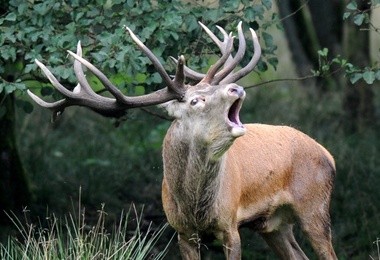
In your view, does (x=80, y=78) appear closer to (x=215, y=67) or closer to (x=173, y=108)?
(x=173, y=108)

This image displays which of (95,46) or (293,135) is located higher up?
(95,46)

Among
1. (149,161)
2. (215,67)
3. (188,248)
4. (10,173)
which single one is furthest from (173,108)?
(149,161)

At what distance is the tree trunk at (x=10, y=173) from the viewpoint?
1007cm

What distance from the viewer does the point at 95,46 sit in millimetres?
8398

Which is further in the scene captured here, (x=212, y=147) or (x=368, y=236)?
(x=368, y=236)

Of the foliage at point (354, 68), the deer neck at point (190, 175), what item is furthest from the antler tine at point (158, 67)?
the foliage at point (354, 68)

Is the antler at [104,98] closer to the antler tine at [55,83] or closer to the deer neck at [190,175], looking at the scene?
the antler tine at [55,83]

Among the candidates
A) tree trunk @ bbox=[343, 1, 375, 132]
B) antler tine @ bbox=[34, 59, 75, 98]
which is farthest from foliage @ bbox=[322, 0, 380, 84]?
tree trunk @ bbox=[343, 1, 375, 132]

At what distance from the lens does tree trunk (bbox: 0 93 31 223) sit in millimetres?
10070

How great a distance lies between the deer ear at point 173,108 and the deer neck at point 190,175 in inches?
2.9

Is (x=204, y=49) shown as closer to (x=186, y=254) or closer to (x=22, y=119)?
(x=186, y=254)

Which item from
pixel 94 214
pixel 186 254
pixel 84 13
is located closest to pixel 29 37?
pixel 84 13

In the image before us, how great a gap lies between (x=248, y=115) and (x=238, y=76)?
16.2 ft

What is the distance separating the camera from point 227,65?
309 inches
